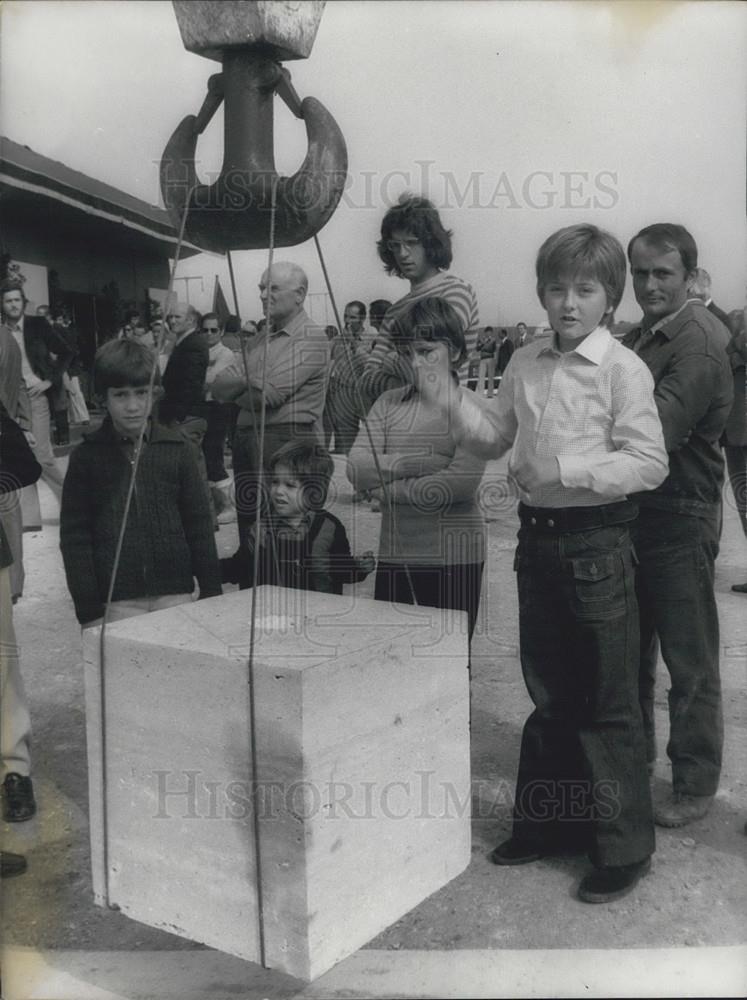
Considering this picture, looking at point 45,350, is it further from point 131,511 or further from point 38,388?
point 131,511

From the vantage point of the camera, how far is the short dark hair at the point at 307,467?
3.23 meters

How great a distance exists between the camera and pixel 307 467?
326 centimetres

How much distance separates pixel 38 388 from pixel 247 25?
4.83m

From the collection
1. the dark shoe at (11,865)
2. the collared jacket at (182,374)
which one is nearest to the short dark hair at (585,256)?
the dark shoe at (11,865)

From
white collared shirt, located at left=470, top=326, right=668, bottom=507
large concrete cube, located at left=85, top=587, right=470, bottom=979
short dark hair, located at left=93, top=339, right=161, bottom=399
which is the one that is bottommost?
large concrete cube, located at left=85, top=587, right=470, bottom=979

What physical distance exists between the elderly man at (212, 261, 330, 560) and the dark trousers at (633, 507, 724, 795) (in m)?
1.31

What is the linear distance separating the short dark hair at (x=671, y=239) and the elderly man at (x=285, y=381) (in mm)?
1346

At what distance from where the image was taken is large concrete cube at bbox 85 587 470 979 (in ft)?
5.87

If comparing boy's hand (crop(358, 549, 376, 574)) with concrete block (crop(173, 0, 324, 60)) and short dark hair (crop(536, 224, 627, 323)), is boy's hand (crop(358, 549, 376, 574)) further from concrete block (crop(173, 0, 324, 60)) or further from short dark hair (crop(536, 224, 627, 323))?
concrete block (crop(173, 0, 324, 60))

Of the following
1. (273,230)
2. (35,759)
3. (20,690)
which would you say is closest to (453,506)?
(273,230)

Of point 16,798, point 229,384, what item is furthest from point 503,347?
point 16,798

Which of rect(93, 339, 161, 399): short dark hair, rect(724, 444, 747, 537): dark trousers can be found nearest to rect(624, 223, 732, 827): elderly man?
rect(93, 339, 161, 399): short dark hair

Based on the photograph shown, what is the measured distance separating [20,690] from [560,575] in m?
1.62

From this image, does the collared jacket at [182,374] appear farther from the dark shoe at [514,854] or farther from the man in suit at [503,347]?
the dark shoe at [514,854]
